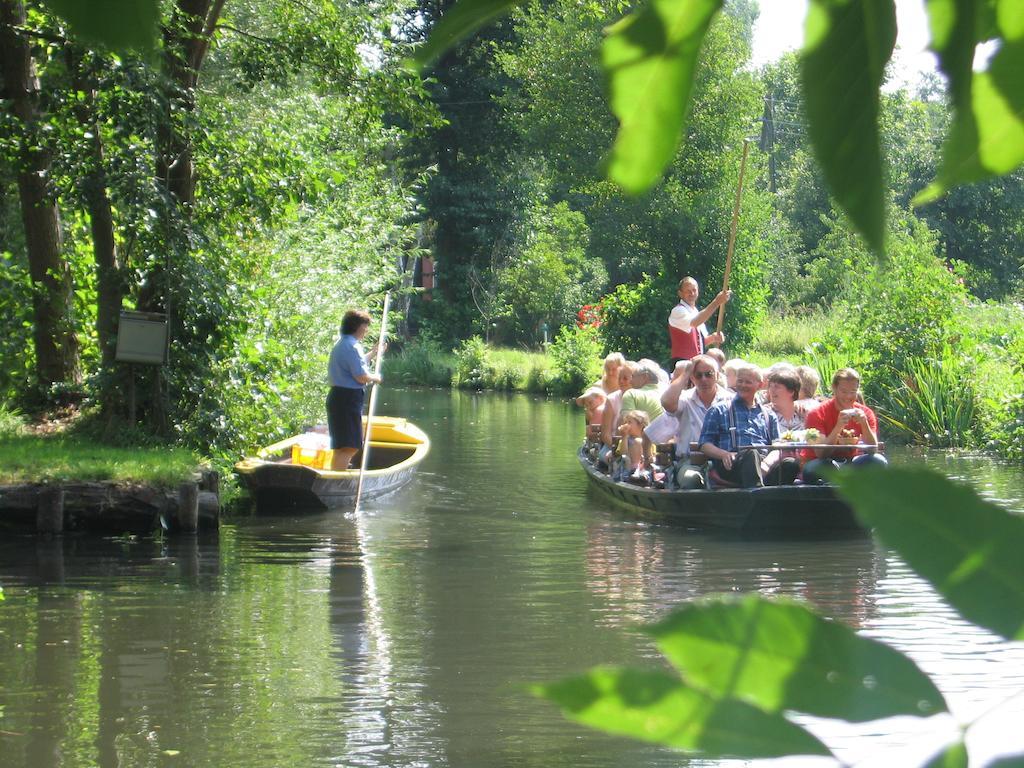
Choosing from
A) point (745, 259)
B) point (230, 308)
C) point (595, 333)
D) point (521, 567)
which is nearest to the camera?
point (521, 567)

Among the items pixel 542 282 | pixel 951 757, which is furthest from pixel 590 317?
pixel 951 757

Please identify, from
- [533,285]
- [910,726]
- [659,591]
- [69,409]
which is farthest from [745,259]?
[910,726]

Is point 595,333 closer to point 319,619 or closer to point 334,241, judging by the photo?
point 334,241

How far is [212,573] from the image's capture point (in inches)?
341

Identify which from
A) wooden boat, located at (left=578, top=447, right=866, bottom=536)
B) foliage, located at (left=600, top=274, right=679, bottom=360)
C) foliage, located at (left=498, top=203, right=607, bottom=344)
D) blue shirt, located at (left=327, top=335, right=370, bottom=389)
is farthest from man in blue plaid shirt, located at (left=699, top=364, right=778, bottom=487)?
foliage, located at (left=498, top=203, right=607, bottom=344)

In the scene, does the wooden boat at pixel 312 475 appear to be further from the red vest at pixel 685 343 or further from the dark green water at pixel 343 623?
the red vest at pixel 685 343

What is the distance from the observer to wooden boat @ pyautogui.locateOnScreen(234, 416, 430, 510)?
Result: 36.0ft

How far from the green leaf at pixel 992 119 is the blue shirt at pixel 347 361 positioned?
10.2 metres

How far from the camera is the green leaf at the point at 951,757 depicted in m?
0.30

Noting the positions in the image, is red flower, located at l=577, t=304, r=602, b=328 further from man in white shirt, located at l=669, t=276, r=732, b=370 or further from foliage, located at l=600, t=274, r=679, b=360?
man in white shirt, located at l=669, t=276, r=732, b=370

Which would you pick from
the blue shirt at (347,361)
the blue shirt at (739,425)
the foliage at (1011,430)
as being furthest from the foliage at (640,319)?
the blue shirt at (347,361)

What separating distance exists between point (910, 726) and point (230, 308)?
10622 mm

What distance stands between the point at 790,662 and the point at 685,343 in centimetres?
1248

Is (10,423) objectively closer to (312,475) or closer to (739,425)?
(312,475)
